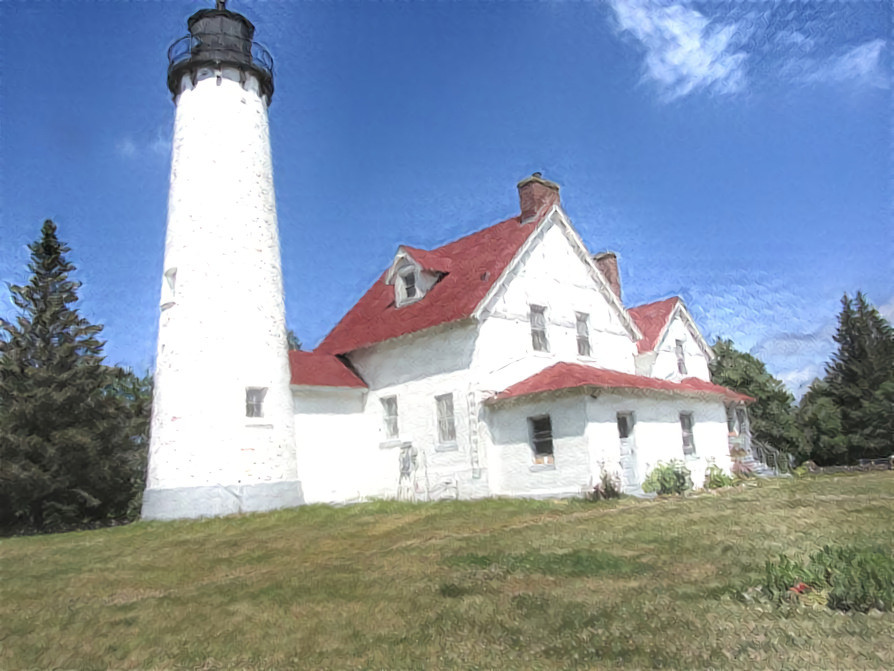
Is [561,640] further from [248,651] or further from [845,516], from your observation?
[845,516]

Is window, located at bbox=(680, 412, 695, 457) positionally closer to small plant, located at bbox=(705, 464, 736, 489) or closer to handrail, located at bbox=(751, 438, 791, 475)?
small plant, located at bbox=(705, 464, 736, 489)

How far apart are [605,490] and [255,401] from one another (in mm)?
9728

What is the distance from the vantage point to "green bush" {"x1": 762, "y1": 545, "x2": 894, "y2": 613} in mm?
5898

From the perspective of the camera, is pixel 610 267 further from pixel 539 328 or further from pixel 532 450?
pixel 532 450

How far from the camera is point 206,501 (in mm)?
17562

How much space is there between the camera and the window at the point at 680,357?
3033cm

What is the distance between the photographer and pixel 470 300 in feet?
64.3

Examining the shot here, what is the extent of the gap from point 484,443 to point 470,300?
407 centimetres


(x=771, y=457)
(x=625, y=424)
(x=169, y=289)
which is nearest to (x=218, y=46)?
(x=169, y=289)

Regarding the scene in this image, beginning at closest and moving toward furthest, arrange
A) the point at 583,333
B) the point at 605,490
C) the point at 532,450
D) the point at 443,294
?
1. the point at 605,490
2. the point at 532,450
3. the point at 443,294
4. the point at 583,333

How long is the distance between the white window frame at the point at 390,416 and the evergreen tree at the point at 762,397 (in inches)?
760

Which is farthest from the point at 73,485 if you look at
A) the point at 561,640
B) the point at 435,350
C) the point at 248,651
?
the point at 561,640

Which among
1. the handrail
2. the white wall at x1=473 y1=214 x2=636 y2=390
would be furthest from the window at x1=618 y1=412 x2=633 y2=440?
the handrail

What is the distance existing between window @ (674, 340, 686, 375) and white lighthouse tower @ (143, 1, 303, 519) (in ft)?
59.5
